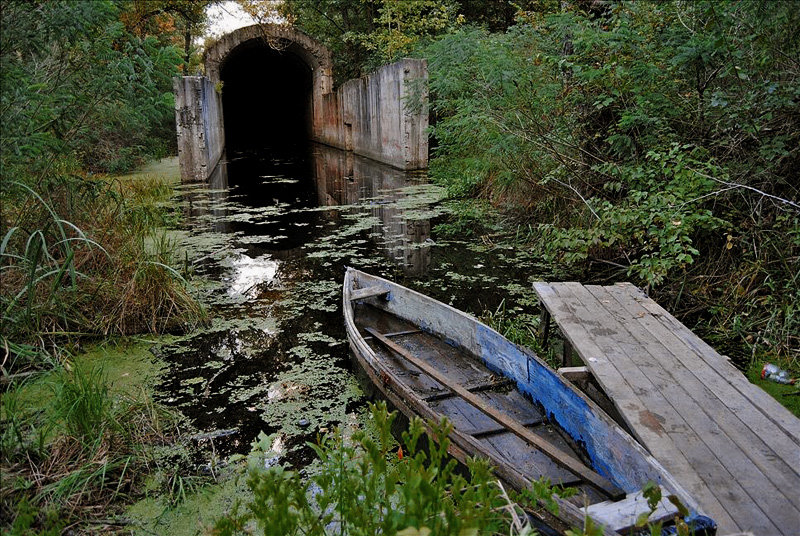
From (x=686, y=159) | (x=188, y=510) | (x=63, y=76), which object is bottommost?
(x=188, y=510)

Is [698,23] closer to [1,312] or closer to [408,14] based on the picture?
[1,312]

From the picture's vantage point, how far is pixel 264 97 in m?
29.9

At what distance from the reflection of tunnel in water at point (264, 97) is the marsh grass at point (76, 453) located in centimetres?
1784

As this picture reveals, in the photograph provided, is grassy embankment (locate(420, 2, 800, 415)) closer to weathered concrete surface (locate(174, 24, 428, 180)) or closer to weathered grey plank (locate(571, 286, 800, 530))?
weathered grey plank (locate(571, 286, 800, 530))

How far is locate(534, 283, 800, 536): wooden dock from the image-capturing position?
185cm

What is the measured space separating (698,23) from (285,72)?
938 inches

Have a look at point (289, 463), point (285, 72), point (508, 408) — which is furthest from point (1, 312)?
point (285, 72)

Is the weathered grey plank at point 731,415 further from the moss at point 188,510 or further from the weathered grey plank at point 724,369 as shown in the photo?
the moss at point 188,510

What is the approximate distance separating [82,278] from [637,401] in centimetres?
364

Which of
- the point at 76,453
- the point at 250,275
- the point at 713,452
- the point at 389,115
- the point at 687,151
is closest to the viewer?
the point at 713,452

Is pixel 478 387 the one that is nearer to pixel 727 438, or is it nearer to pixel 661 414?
pixel 661 414

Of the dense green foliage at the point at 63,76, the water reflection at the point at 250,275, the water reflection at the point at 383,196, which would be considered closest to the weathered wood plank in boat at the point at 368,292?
the water reflection at the point at 250,275

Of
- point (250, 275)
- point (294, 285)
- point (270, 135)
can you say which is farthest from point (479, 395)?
point (270, 135)

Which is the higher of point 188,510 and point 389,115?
point 389,115
